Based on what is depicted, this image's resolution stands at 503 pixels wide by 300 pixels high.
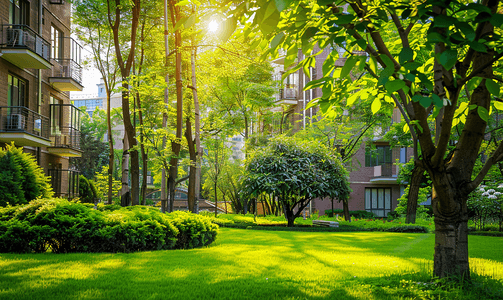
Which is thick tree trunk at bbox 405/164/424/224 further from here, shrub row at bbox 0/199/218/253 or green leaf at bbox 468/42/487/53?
green leaf at bbox 468/42/487/53

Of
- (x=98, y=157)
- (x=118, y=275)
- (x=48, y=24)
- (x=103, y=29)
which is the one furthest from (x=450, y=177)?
(x=98, y=157)

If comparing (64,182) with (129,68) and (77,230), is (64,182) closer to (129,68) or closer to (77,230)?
(129,68)

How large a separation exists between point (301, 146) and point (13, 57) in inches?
514

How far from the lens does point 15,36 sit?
17141 millimetres

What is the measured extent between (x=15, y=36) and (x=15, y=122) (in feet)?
11.6

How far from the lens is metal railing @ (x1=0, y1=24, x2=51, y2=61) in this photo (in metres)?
16.8

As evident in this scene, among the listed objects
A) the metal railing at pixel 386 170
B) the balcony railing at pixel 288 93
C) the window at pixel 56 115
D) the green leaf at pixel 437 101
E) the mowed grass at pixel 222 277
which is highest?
the balcony railing at pixel 288 93

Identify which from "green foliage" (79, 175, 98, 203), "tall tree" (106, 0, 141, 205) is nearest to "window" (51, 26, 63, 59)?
"tall tree" (106, 0, 141, 205)

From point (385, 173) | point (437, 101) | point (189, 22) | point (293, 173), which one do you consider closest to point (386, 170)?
point (385, 173)

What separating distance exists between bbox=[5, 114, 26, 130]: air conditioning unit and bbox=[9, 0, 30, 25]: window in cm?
404

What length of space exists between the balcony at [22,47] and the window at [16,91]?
0.68 meters

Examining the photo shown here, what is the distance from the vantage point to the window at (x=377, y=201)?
3612cm

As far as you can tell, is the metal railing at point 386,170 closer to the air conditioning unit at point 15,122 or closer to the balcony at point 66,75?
the balcony at point 66,75

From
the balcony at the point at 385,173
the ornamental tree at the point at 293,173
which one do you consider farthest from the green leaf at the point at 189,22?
the balcony at the point at 385,173
